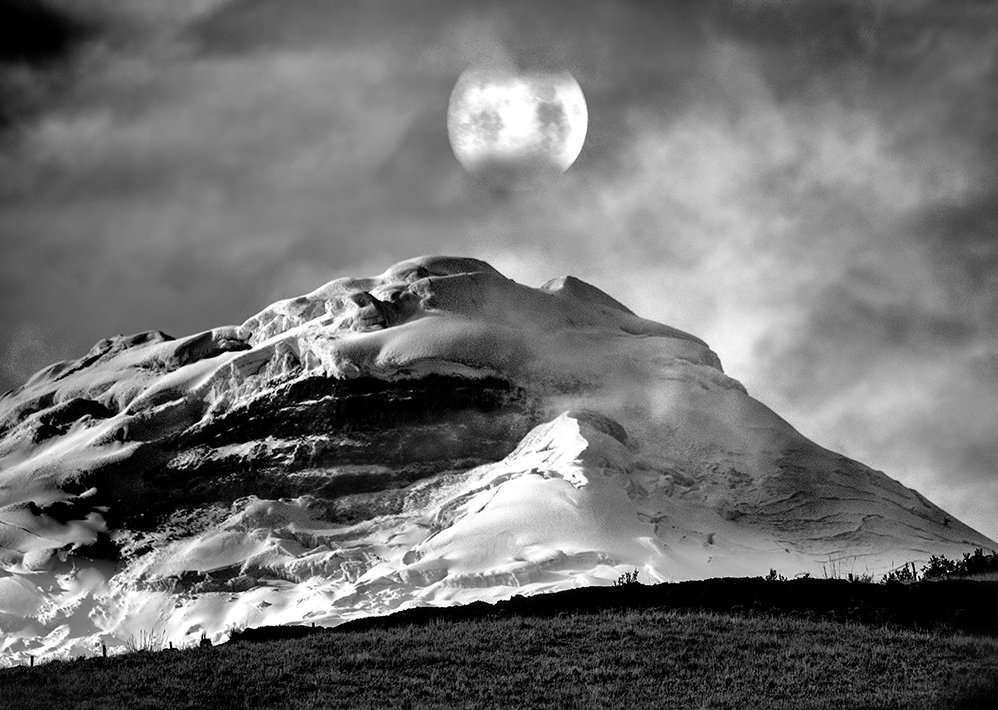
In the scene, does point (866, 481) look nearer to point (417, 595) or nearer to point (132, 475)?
point (417, 595)

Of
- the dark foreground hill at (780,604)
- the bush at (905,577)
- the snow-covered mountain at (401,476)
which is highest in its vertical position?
the snow-covered mountain at (401,476)

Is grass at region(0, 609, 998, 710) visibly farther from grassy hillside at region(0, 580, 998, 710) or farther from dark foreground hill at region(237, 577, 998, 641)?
dark foreground hill at region(237, 577, 998, 641)

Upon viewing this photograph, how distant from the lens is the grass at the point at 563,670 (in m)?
28.3

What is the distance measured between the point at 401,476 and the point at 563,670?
68.1m

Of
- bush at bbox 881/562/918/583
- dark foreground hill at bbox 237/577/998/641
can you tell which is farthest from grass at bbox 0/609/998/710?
bush at bbox 881/562/918/583

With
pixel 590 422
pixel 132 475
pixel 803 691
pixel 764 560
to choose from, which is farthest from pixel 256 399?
pixel 803 691

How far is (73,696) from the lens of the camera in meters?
28.7

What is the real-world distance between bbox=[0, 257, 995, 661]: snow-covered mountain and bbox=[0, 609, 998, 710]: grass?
1433 inches

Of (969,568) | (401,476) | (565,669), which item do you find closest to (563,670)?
(565,669)

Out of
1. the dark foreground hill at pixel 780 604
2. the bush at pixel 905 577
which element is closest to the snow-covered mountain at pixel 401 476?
the bush at pixel 905 577

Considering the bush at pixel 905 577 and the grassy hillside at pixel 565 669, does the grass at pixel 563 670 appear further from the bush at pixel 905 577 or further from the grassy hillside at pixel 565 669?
the bush at pixel 905 577

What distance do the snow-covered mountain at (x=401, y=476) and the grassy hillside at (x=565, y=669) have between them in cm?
3624

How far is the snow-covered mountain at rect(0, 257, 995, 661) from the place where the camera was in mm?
79812

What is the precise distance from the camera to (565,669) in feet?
101
